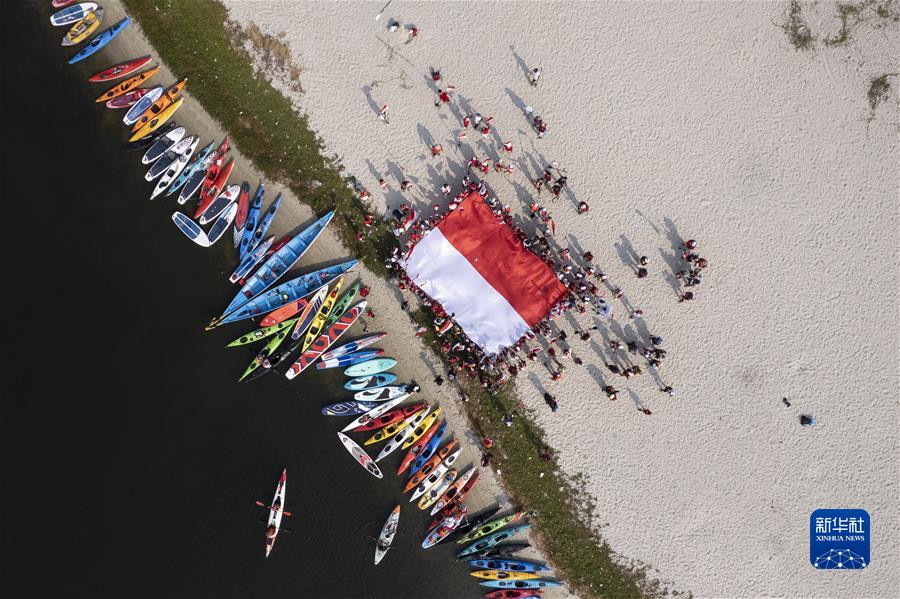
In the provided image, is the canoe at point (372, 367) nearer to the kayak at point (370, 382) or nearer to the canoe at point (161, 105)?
the kayak at point (370, 382)

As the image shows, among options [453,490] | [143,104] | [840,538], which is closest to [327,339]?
[453,490]

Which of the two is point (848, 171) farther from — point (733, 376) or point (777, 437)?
point (777, 437)

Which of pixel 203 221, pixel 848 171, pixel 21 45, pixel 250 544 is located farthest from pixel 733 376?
pixel 21 45

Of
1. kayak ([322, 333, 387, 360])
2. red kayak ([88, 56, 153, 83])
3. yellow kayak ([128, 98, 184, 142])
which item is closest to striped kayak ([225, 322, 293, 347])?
kayak ([322, 333, 387, 360])

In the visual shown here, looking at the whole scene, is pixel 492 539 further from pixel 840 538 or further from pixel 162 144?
pixel 162 144

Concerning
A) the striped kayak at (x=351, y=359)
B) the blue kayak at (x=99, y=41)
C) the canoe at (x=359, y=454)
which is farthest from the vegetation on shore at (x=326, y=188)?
the canoe at (x=359, y=454)

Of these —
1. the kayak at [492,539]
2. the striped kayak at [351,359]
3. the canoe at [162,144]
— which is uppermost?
the canoe at [162,144]
